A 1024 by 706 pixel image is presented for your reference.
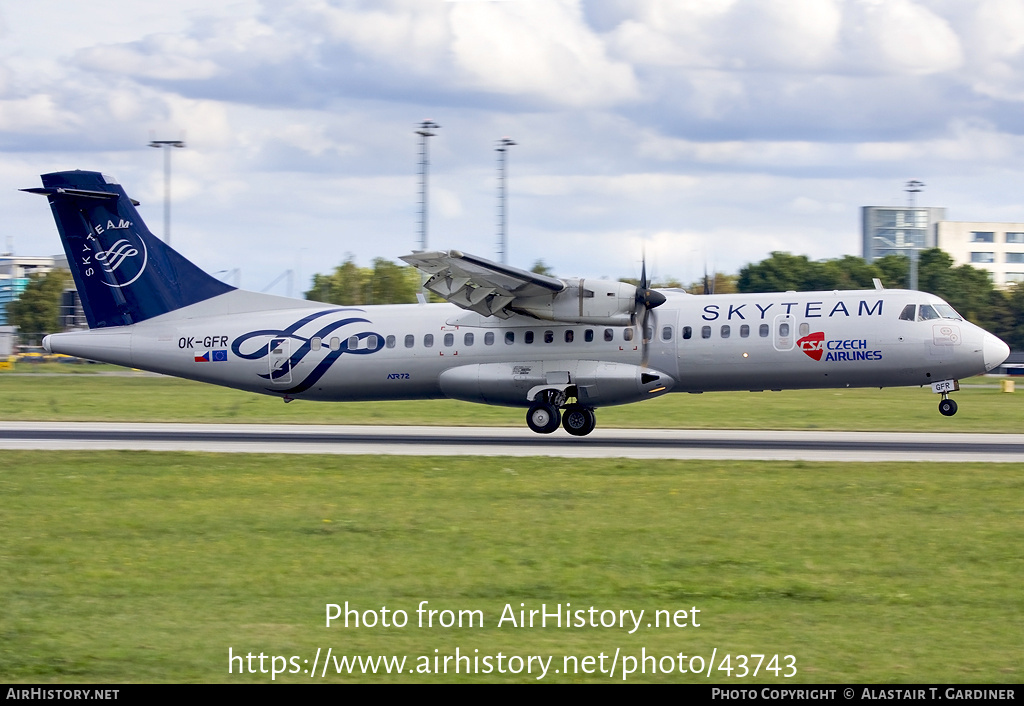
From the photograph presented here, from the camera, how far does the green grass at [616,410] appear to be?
3020cm

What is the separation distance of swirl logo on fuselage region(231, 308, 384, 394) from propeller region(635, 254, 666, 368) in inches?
241

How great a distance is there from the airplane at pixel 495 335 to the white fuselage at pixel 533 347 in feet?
0.11

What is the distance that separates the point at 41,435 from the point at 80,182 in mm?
6152

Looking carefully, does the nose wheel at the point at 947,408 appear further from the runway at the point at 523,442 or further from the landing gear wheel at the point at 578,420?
the landing gear wheel at the point at 578,420

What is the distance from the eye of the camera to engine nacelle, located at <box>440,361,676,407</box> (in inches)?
913

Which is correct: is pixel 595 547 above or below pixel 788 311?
below

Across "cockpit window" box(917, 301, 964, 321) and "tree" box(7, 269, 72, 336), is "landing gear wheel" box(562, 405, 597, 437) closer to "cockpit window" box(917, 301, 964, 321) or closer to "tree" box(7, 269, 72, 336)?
"cockpit window" box(917, 301, 964, 321)

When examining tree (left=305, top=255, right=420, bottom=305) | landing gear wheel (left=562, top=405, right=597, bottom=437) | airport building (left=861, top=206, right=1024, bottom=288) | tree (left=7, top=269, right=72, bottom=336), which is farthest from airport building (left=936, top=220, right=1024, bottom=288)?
landing gear wheel (left=562, top=405, right=597, bottom=437)

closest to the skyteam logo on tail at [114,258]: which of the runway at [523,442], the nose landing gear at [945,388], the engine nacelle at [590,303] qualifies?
the runway at [523,442]

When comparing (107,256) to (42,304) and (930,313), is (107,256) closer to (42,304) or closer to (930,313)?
(930,313)

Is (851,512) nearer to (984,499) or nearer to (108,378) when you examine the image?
(984,499)

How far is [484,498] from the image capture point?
608 inches
